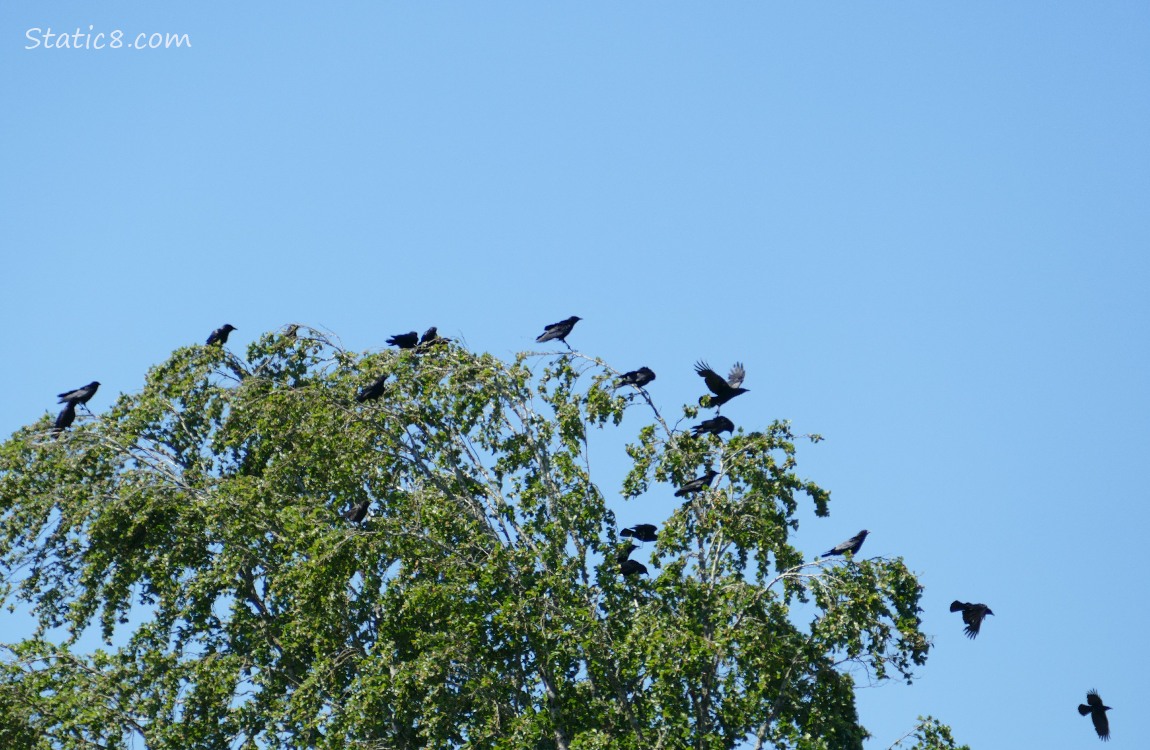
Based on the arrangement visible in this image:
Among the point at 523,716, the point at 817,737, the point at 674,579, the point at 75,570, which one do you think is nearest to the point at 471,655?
the point at 523,716

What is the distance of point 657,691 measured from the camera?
21.5 m

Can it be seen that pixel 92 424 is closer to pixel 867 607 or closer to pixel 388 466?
pixel 388 466

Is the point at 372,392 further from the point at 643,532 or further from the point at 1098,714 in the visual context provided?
the point at 1098,714

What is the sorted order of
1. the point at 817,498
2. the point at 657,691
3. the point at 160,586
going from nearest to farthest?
the point at 657,691
the point at 817,498
the point at 160,586

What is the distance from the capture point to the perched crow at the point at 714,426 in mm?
23359

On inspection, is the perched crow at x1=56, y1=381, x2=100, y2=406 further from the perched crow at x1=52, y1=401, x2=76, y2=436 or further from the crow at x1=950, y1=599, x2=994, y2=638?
the crow at x1=950, y1=599, x2=994, y2=638

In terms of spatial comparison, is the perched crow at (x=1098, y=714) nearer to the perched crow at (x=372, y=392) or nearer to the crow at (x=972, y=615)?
the crow at (x=972, y=615)

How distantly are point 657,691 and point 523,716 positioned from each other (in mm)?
1615

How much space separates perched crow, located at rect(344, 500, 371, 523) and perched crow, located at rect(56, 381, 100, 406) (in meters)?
4.87

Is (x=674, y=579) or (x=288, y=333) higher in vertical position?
(x=288, y=333)

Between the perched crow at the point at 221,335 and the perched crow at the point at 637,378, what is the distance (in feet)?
21.2

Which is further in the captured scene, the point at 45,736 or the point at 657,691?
the point at 45,736

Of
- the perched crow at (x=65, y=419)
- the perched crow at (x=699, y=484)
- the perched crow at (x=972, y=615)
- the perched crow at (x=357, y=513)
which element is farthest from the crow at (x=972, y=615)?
the perched crow at (x=65, y=419)

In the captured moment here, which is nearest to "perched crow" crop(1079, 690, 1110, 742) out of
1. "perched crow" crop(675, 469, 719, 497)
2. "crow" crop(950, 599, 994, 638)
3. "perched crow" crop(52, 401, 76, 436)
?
"crow" crop(950, 599, 994, 638)
